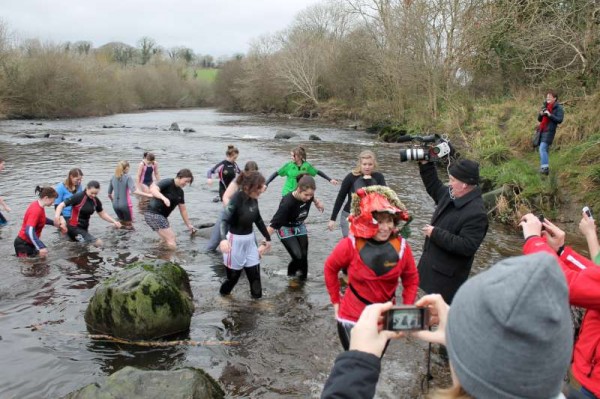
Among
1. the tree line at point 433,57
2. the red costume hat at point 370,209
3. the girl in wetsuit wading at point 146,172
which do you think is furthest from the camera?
the tree line at point 433,57

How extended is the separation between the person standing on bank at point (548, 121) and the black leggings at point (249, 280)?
25.5 feet

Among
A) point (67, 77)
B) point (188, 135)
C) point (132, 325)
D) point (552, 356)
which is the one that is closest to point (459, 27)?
point (188, 135)

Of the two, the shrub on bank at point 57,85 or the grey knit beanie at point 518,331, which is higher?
the shrub on bank at point 57,85

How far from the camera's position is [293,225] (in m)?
6.81

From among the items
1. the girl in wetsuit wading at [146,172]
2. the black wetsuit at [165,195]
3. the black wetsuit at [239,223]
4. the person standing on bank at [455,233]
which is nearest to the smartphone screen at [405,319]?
the person standing on bank at [455,233]

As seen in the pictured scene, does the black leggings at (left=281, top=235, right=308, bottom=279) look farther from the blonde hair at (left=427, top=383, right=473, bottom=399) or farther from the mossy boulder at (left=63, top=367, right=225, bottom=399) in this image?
the blonde hair at (left=427, top=383, right=473, bottom=399)

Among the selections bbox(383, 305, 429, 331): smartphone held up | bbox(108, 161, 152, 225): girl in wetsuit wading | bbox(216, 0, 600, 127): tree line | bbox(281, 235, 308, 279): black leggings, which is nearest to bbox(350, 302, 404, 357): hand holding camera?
bbox(383, 305, 429, 331): smartphone held up

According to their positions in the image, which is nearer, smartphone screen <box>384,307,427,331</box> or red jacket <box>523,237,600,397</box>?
smartphone screen <box>384,307,427,331</box>

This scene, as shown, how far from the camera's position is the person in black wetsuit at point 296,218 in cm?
637

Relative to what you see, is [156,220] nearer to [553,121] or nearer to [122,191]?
[122,191]

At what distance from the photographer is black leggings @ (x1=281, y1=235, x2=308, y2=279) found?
6.89 m

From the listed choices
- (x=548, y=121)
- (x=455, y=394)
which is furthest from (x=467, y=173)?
(x=548, y=121)

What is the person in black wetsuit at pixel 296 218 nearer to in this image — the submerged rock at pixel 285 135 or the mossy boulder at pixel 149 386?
the mossy boulder at pixel 149 386

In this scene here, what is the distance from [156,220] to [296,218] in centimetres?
301
